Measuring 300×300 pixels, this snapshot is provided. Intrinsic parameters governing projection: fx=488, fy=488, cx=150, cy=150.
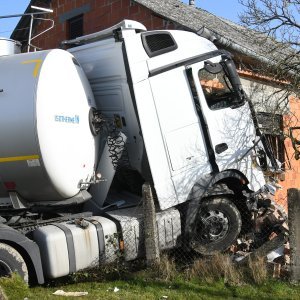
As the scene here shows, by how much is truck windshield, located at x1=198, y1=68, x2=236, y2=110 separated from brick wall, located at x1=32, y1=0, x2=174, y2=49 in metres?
3.82

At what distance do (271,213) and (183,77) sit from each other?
2.57 metres

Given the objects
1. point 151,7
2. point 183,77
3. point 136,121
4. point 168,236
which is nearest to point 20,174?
point 136,121

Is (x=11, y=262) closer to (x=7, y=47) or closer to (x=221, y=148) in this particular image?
(x=7, y=47)

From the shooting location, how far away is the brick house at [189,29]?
10273 mm

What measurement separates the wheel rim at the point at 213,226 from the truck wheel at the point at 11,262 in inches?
104

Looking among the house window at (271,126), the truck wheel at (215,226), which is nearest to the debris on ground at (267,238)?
the truck wheel at (215,226)

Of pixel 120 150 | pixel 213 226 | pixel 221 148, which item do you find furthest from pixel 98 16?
pixel 213 226

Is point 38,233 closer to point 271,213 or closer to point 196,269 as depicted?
point 196,269

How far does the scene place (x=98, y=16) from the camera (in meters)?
13.1

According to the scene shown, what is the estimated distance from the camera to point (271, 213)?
303 inches

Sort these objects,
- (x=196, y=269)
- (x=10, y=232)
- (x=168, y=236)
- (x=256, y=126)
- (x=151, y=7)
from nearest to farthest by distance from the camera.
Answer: (x=10, y=232), (x=196, y=269), (x=168, y=236), (x=256, y=126), (x=151, y=7)

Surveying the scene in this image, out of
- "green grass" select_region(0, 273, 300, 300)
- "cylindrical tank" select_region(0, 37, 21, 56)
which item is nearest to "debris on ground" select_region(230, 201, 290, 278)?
"green grass" select_region(0, 273, 300, 300)

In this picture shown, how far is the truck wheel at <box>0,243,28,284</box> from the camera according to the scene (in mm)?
5727

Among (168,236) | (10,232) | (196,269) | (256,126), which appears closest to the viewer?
(10,232)
